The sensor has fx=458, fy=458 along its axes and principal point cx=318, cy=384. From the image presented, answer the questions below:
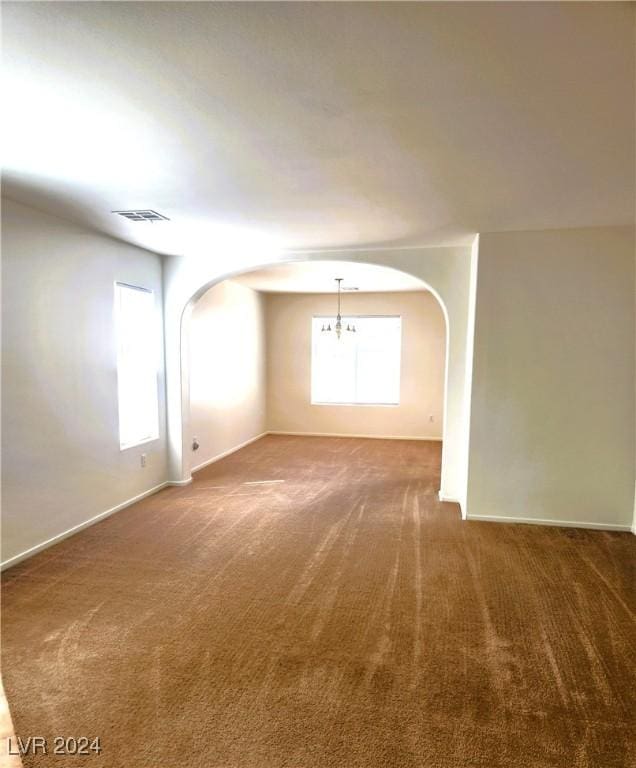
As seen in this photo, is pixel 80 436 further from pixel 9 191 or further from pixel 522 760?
pixel 522 760

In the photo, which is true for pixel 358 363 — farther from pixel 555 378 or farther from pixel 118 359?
pixel 118 359

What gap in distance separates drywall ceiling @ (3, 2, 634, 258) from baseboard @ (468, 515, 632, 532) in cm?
252

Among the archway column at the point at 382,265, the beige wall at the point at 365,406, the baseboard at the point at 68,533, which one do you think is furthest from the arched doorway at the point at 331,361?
the baseboard at the point at 68,533

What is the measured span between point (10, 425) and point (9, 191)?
59.6 inches

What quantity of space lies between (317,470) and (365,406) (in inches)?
101

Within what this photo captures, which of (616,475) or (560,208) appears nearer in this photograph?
(560,208)

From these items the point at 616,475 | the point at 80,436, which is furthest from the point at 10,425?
the point at 616,475

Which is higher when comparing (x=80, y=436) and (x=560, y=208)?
(x=560, y=208)

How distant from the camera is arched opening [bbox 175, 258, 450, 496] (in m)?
5.76

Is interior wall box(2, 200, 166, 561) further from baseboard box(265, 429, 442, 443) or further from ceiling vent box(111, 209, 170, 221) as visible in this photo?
baseboard box(265, 429, 442, 443)

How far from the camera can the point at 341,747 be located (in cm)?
174

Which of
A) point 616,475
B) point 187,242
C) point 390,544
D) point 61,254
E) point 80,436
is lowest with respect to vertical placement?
point 390,544

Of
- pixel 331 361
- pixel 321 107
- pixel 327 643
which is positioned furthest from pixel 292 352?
pixel 321 107

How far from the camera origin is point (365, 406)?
8172 mm
